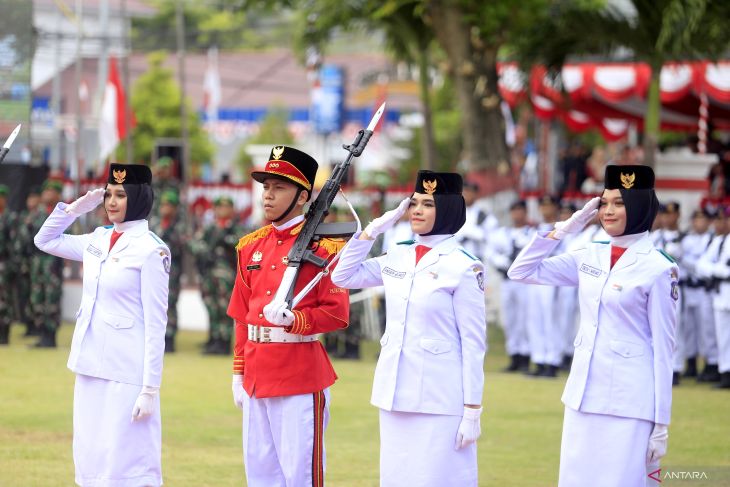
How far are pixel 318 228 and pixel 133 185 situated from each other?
1193 millimetres

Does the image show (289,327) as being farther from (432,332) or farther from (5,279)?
(5,279)

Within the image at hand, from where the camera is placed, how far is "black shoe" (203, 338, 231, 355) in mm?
16844

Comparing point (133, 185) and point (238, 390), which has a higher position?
point (133, 185)

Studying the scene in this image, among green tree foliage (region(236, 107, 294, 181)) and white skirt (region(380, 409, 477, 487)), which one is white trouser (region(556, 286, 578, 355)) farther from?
green tree foliage (region(236, 107, 294, 181))

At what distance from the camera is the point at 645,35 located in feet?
56.4

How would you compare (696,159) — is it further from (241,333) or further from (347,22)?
(241,333)

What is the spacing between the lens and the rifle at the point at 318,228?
Answer: 671 cm

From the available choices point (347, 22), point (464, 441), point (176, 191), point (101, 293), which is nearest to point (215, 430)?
point (101, 293)

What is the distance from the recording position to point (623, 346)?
662 centimetres

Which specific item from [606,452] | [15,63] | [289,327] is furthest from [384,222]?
[15,63]

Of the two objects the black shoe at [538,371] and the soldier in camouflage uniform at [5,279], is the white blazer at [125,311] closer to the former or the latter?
the black shoe at [538,371]

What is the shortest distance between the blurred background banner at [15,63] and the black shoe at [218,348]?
239 inches

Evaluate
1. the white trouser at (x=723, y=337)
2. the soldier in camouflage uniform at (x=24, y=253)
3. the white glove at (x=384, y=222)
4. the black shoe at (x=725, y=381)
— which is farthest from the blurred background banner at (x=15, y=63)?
the white glove at (x=384, y=222)


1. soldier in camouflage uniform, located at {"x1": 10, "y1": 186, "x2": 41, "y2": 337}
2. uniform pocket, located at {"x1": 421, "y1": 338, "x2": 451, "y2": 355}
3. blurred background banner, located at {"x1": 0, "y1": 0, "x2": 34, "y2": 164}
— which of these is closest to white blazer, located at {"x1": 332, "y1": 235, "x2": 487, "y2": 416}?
uniform pocket, located at {"x1": 421, "y1": 338, "x2": 451, "y2": 355}
